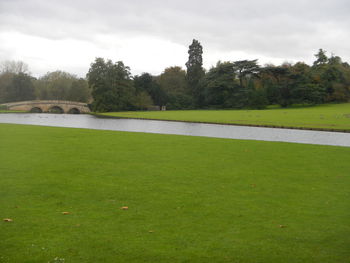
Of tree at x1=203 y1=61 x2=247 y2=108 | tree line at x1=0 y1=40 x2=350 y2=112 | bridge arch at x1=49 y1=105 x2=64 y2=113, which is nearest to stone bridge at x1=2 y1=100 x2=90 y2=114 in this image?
bridge arch at x1=49 y1=105 x2=64 y2=113

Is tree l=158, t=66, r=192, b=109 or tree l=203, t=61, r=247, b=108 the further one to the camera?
tree l=158, t=66, r=192, b=109

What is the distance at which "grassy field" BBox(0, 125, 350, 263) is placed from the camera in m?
5.79

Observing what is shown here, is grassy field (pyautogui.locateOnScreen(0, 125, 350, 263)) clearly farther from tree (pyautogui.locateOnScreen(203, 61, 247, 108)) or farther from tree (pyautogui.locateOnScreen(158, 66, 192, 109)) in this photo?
tree (pyautogui.locateOnScreen(158, 66, 192, 109))

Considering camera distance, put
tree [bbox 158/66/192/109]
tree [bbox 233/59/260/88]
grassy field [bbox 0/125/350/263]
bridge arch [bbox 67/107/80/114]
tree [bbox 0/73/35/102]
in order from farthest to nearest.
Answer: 1. tree [bbox 158/66/192/109]
2. bridge arch [bbox 67/107/80/114]
3. tree [bbox 233/59/260/88]
4. tree [bbox 0/73/35/102]
5. grassy field [bbox 0/125/350/263]

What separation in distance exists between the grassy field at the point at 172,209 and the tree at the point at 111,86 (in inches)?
2865

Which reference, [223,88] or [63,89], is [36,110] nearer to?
[63,89]

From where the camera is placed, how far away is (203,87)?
95625 millimetres

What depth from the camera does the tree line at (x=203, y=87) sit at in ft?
278

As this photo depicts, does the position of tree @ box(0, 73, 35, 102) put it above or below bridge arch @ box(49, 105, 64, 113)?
above

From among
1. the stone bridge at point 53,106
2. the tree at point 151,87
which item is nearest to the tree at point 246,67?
the tree at point 151,87

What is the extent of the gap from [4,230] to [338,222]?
6404mm

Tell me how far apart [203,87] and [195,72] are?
21.2 feet

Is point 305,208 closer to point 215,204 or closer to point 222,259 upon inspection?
point 215,204

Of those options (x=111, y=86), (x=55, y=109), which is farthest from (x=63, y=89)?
(x=111, y=86)
